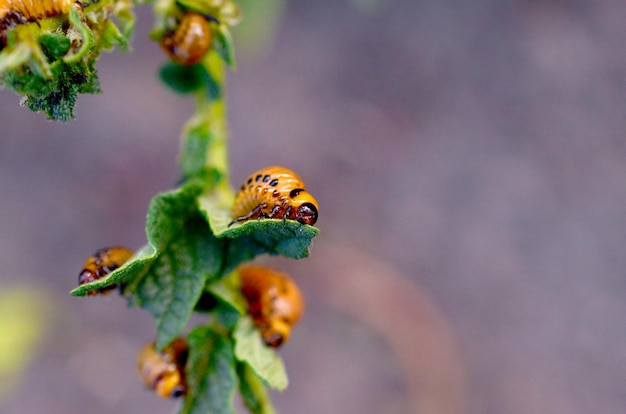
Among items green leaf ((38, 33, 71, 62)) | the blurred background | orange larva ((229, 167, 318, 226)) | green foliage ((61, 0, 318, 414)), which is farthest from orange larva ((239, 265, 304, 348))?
the blurred background

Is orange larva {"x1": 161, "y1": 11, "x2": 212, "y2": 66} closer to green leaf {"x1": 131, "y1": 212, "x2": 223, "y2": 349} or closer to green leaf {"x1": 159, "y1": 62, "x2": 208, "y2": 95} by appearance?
green leaf {"x1": 159, "y1": 62, "x2": 208, "y2": 95}

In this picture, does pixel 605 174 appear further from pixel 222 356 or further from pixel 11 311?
pixel 11 311

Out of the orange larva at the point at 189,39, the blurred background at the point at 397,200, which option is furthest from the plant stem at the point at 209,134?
the blurred background at the point at 397,200

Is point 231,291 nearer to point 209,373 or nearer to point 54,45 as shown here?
point 209,373

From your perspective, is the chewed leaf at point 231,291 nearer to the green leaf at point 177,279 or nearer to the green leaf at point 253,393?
the green leaf at point 177,279

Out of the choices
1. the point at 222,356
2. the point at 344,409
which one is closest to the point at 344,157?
the point at 344,409

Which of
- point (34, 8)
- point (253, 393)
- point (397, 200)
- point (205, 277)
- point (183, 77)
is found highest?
point (397, 200)

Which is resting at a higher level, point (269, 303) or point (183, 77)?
point (183, 77)

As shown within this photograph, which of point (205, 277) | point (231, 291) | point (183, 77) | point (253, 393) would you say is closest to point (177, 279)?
point (205, 277)
